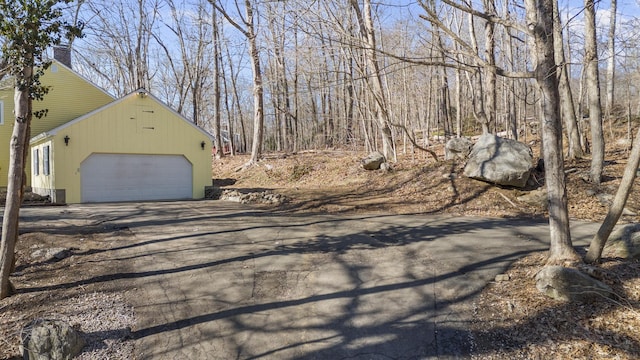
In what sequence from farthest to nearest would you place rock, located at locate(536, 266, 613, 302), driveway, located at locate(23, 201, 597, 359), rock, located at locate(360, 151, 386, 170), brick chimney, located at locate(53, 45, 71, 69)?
brick chimney, located at locate(53, 45, 71, 69), rock, located at locate(360, 151, 386, 170), rock, located at locate(536, 266, 613, 302), driveway, located at locate(23, 201, 597, 359)

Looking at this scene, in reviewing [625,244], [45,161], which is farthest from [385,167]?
[45,161]

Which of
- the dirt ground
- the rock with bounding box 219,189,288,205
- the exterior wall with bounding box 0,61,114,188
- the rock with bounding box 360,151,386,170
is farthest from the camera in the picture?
the exterior wall with bounding box 0,61,114,188

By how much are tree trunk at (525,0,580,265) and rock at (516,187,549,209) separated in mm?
5279

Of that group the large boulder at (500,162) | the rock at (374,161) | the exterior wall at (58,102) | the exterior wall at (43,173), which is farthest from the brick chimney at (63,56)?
the large boulder at (500,162)

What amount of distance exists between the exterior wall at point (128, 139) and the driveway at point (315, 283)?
17.3 ft

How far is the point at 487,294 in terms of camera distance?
5.09m

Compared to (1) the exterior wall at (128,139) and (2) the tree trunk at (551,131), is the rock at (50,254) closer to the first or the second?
(2) the tree trunk at (551,131)

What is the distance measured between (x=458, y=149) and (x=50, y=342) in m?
13.2

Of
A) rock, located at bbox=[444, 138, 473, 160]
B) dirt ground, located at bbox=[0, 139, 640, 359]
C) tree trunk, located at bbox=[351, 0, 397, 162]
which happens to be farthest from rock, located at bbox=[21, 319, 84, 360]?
rock, located at bbox=[444, 138, 473, 160]

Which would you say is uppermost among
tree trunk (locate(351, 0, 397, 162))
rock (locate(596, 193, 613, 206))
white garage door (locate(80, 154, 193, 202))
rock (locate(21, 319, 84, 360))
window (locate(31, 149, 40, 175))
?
tree trunk (locate(351, 0, 397, 162))

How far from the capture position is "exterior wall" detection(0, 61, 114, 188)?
698 inches

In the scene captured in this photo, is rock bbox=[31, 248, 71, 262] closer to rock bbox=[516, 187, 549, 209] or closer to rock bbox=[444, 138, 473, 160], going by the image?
rock bbox=[516, 187, 549, 209]

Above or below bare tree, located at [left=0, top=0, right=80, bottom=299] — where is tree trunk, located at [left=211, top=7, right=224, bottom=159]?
above

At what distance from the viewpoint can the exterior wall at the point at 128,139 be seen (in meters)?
13.8
